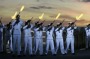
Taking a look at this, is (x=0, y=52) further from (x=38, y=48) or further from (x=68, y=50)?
(x=68, y=50)

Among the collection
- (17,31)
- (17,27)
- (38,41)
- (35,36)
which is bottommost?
(38,41)

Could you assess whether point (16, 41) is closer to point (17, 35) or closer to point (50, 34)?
point (17, 35)

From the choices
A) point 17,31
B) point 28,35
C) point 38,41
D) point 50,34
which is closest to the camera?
point 17,31

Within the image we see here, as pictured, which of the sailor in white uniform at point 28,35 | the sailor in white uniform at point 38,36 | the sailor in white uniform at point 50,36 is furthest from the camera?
the sailor in white uniform at point 50,36

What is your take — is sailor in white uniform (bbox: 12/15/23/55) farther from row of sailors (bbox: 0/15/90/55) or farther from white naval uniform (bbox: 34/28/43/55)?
white naval uniform (bbox: 34/28/43/55)

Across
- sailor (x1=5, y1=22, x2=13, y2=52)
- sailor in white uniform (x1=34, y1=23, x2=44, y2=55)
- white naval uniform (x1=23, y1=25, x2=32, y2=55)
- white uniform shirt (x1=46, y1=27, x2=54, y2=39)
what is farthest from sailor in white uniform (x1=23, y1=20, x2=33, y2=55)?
Result: white uniform shirt (x1=46, y1=27, x2=54, y2=39)

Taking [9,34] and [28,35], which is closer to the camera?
[28,35]

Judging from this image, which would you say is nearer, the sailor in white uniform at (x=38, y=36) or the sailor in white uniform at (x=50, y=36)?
the sailor in white uniform at (x=38, y=36)

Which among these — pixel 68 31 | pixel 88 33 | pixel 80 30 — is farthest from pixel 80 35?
pixel 68 31

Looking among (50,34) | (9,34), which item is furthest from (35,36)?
(9,34)

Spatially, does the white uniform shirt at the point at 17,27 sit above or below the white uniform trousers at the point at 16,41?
above

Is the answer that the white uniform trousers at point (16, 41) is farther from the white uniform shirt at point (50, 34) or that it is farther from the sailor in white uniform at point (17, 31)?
the white uniform shirt at point (50, 34)

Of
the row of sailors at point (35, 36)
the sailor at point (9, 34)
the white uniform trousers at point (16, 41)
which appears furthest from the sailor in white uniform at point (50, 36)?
the white uniform trousers at point (16, 41)

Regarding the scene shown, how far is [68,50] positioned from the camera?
22.8m
